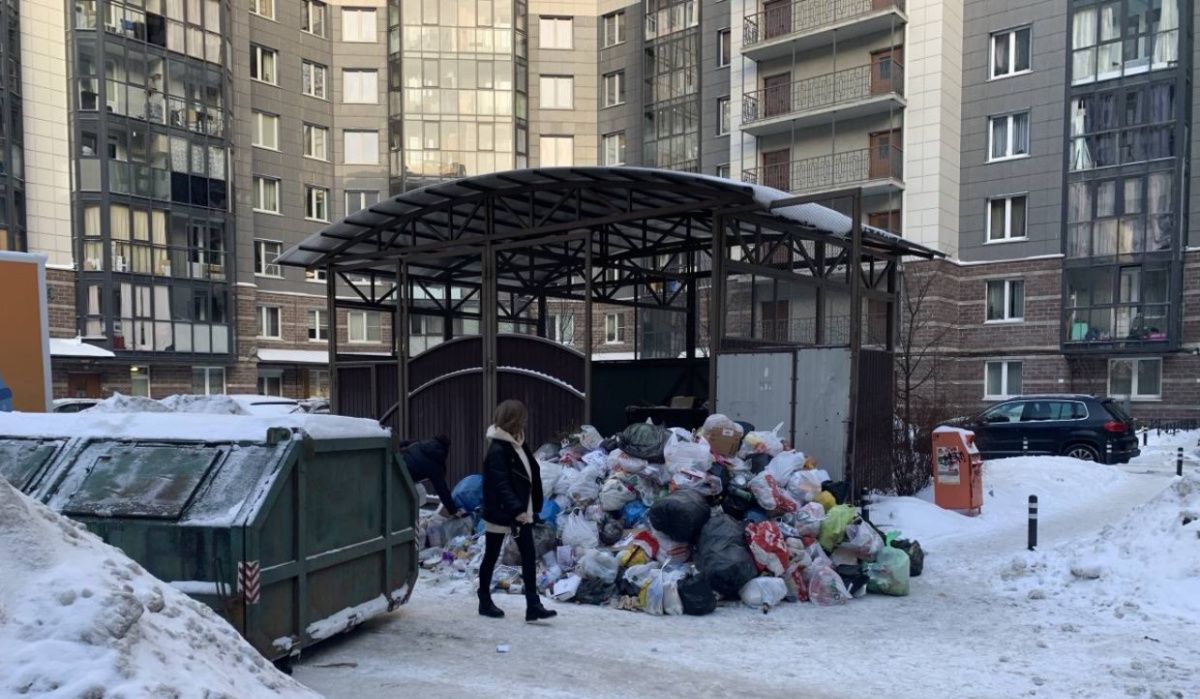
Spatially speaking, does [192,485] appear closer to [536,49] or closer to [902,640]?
[902,640]

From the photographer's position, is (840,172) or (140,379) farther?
(140,379)

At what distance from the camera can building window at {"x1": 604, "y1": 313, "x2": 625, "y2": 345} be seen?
118 feet

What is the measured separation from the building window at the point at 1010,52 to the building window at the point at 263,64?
29.5 m

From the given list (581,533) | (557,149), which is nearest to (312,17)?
(557,149)

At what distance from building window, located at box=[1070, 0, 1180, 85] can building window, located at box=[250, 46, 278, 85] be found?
3181cm

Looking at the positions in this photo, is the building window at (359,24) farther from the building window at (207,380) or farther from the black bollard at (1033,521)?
the black bollard at (1033,521)

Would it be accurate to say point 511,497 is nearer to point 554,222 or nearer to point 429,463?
point 429,463

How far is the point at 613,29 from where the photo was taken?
38500mm

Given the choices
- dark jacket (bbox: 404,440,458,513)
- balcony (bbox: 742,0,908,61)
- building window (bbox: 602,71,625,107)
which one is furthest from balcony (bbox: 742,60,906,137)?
dark jacket (bbox: 404,440,458,513)

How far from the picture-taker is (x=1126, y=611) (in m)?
6.72

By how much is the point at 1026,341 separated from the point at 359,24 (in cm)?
3198

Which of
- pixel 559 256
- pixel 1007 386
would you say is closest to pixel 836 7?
pixel 1007 386

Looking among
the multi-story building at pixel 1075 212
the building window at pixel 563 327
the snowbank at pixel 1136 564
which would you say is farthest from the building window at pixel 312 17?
the snowbank at pixel 1136 564

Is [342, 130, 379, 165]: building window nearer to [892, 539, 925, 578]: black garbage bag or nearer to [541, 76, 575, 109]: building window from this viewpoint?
[541, 76, 575, 109]: building window
